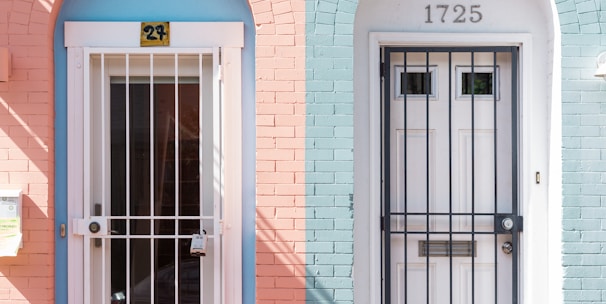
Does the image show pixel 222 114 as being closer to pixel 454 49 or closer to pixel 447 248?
pixel 454 49

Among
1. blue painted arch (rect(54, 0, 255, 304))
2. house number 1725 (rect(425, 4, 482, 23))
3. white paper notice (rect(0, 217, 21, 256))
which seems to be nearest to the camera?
white paper notice (rect(0, 217, 21, 256))

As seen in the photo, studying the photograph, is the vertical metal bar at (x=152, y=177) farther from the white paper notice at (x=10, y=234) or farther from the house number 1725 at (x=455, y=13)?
the house number 1725 at (x=455, y=13)

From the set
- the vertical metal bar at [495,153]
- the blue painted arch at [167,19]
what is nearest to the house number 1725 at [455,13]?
the vertical metal bar at [495,153]

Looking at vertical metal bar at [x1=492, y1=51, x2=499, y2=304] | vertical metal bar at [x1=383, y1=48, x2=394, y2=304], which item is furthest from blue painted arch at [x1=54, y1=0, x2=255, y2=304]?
vertical metal bar at [x1=492, y1=51, x2=499, y2=304]

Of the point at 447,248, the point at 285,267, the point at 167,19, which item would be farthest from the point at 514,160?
the point at 167,19

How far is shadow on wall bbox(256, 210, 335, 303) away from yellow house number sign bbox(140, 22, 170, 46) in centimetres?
131

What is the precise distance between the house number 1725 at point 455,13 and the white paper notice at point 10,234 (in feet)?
9.91

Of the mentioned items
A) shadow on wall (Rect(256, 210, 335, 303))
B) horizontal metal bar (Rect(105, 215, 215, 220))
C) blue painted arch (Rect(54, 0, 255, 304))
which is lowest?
shadow on wall (Rect(256, 210, 335, 303))

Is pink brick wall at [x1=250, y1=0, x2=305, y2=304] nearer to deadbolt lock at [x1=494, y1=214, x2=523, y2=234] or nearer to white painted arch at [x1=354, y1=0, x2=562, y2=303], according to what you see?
white painted arch at [x1=354, y1=0, x2=562, y2=303]

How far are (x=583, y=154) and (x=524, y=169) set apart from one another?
41 cm

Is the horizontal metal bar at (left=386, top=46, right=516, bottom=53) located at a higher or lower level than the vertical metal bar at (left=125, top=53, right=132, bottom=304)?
higher

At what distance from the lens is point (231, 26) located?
5254 millimetres

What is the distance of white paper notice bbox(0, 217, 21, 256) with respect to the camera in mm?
5014

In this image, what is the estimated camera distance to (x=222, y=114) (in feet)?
17.3
